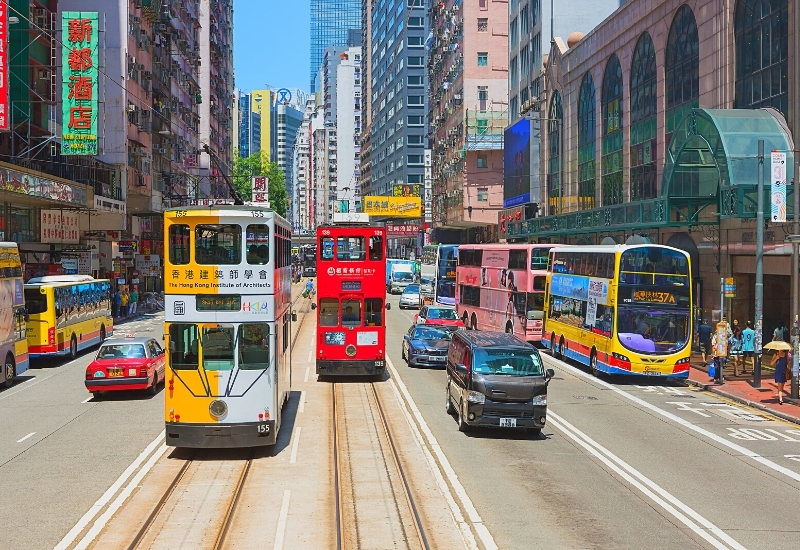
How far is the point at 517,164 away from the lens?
8056 cm

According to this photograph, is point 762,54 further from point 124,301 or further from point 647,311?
point 124,301

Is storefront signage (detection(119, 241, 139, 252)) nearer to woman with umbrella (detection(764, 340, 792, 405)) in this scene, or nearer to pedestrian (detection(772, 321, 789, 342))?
pedestrian (detection(772, 321, 789, 342))

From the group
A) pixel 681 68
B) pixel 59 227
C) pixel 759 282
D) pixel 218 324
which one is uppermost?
pixel 681 68

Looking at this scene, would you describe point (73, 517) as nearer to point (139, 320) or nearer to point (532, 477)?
point (532, 477)

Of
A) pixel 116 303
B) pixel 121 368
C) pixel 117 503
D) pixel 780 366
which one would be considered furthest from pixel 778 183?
pixel 116 303

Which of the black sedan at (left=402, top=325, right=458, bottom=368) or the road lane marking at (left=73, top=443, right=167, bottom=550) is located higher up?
the black sedan at (left=402, top=325, right=458, bottom=368)

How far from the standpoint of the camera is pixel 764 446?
68.7ft

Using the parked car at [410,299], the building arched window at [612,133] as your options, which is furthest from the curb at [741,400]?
the parked car at [410,299]

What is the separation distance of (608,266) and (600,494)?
17.7m

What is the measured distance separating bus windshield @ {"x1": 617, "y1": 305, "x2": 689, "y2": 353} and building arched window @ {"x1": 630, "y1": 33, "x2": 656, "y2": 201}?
61.5 feet

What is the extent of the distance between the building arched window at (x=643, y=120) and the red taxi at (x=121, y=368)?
30.4 metres

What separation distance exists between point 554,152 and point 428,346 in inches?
1535

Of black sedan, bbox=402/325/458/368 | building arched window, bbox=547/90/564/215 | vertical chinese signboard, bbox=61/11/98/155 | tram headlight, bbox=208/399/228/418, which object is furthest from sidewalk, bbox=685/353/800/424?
vertical chinese signboard, bbox=61/11/98/155

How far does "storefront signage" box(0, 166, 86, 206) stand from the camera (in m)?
41.7
